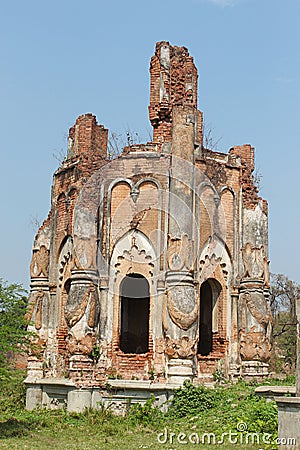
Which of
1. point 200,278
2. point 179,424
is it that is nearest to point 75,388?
point 179,424

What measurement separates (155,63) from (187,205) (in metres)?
3.87

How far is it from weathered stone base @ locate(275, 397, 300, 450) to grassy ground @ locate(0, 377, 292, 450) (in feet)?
2.45

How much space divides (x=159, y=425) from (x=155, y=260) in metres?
3.52

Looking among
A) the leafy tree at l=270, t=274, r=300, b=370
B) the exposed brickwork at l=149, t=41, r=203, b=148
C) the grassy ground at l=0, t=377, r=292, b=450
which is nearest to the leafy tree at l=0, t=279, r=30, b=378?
the grassy ground at l=0, t=377, r=292, b=450

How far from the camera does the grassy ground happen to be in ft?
33.4

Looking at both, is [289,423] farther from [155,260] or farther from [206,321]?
[206,321]

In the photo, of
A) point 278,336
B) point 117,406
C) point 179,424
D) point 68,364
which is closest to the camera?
point 179,424

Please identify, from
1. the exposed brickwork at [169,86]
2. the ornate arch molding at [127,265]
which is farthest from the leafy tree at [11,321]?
the exposed brickwork at [169,86]

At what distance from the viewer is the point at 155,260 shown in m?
13.9

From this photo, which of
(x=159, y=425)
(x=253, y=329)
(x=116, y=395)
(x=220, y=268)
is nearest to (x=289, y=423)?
(x=159, y=425)

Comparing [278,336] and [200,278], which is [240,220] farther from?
[278,336]

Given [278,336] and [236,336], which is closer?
[236,336]

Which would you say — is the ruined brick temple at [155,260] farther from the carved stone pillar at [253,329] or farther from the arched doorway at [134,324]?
the arched doorway at [134,324]

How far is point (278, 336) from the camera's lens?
29.7m
